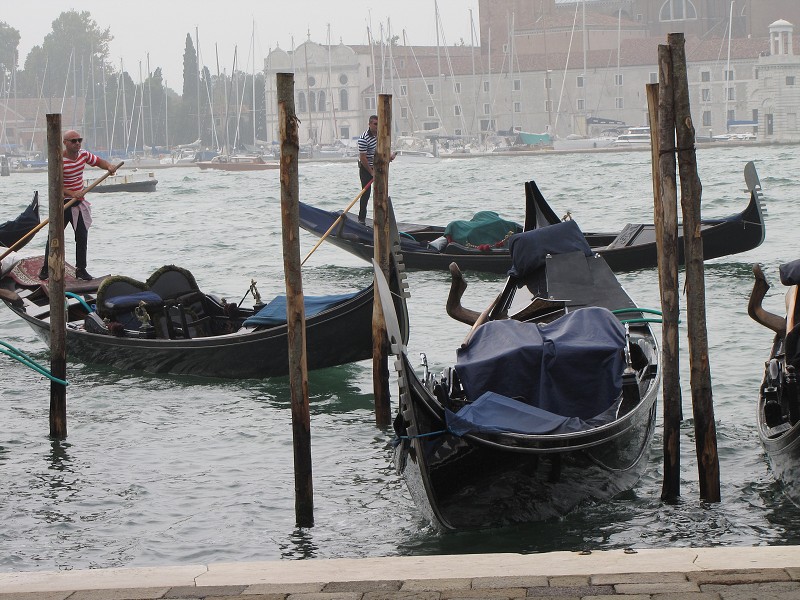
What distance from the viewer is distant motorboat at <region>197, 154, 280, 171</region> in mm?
41562

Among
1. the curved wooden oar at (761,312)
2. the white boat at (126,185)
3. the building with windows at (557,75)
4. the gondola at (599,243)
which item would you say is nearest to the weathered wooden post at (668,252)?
the curved wooden oar at (761,312)

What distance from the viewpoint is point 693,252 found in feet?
11.6

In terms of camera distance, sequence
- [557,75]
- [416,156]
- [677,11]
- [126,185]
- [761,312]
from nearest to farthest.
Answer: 1. [761,312]
2. [126,185]
3. [416,156]
4. [557,75]
5. [677,11]

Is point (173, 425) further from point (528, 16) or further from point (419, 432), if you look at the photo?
point (528, 16)

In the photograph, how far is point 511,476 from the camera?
337 cm

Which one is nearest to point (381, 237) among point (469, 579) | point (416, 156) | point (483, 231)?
point (469, 579)

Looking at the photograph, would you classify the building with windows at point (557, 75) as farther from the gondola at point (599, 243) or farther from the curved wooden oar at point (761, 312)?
the curved wooden oar at point (761, 312)

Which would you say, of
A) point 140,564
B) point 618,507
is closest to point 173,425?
point 140,564

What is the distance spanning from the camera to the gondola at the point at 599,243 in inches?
363

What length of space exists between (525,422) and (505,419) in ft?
0.19

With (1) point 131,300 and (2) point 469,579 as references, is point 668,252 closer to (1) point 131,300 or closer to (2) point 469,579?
(2) point 469,579

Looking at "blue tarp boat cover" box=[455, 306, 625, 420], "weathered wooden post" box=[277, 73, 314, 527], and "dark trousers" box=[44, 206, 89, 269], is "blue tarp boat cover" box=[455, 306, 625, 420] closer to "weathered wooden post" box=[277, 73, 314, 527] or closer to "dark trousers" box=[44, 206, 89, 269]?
"weathered wooden post" box=[277, 73, 314, 527]

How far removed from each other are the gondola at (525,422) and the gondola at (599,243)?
4.94 meters

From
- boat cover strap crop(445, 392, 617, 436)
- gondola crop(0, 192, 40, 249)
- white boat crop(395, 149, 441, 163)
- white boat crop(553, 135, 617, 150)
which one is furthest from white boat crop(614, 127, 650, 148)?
boat cover strap crop(445, 392, 617, 436)
